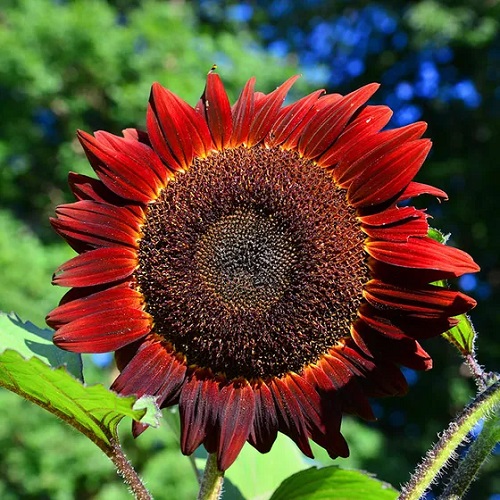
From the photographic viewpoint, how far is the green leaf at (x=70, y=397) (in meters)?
0.53

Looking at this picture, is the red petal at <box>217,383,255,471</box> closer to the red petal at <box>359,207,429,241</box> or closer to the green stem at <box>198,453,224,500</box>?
the green stem at <box>198,453,224,500</box>

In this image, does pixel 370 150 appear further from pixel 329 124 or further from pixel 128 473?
pixel 128 473

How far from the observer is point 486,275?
8.99m

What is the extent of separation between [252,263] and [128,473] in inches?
8.1

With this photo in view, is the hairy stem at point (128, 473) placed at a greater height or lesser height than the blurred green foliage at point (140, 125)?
lesser

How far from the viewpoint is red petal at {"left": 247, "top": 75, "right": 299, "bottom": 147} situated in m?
0.70

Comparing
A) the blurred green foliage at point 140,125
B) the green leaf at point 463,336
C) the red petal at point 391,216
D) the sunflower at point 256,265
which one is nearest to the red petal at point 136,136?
the sunflower at point 256,265

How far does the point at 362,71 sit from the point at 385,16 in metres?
0.76

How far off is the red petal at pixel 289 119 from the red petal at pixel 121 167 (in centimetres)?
12

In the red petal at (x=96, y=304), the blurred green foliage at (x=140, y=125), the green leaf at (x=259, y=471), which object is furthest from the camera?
the blurred green foliage at (x=140, y=125)

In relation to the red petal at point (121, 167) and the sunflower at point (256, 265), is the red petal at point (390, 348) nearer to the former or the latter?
the sunflower at point (256, 265)

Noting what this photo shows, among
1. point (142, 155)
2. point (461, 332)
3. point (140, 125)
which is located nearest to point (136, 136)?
point (142, 155)

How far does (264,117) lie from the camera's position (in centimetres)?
70

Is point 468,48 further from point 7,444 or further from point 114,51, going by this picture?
point 7,444
